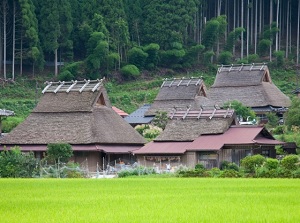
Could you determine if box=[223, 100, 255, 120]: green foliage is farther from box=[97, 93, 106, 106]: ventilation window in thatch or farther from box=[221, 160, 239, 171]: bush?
box=[221, 160, 239, 171]: bush

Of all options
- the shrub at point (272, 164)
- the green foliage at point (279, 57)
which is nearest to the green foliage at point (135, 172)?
the shrub at point (272, 164)

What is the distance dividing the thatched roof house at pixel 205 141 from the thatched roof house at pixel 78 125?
7.28 feet

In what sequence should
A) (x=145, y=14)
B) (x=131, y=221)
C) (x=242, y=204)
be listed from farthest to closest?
(x=145, y=14)
(x=242, y=204)
(x=131, y=221)

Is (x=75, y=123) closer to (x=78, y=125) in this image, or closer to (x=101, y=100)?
(x=78, y=125)

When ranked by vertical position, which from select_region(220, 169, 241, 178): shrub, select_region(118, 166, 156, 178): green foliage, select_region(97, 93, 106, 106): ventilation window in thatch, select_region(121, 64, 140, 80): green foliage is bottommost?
select_region(118, 166, 156, 178): green foliage

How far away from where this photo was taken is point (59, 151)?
56.0 m

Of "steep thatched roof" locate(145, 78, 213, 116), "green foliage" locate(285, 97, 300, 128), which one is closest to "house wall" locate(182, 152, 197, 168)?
"green foliage" locate(285, 97, 300, 128)

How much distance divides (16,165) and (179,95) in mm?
27182

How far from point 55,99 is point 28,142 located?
15.2 ft

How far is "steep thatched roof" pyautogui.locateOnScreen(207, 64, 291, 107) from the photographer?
76.6 m

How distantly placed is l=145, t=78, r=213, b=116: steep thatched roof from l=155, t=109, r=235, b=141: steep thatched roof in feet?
40.0

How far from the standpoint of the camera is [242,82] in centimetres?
7975

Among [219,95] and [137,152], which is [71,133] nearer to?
[137,152]

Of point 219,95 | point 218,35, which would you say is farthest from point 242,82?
point 218,35
